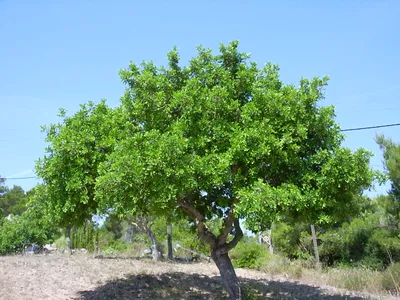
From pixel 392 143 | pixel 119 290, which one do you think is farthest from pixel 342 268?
pixel 119 290

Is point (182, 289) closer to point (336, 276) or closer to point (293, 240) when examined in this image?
point (336, 276)

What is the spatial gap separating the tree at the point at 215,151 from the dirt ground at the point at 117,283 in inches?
109

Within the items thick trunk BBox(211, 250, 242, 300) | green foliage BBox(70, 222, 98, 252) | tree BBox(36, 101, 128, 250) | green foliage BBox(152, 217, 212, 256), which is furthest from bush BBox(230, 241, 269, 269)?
tree BBox(36, 101, 128, 250)

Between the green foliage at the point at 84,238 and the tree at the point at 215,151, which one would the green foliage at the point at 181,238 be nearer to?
the green foliage at the point at 84,238

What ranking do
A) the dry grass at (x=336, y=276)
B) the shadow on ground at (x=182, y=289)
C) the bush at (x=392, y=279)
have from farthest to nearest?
the dry grass at (x=336, y=276)
the bush at (x=392, y=279)
the shadow on ground at (x=182, y=289)

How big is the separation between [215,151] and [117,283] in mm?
6321

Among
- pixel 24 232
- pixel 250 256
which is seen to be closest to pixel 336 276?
pixel 250 256

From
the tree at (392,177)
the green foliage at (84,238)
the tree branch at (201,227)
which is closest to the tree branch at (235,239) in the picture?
the tree branch at (201,227)

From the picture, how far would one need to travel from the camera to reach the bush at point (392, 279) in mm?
13734

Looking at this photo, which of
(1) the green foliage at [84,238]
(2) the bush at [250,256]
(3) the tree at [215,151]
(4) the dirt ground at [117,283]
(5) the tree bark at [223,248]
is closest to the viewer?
(3) the tree at [215,151]

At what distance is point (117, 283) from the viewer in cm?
1241

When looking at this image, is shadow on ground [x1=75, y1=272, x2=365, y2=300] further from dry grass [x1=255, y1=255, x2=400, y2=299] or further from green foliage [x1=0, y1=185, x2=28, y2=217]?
green foliage [x1=0, y1=185, x2=28, y2=217]

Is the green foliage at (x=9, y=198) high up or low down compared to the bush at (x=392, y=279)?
up

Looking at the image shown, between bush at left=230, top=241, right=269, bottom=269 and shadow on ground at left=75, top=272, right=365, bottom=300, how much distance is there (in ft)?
17.4
